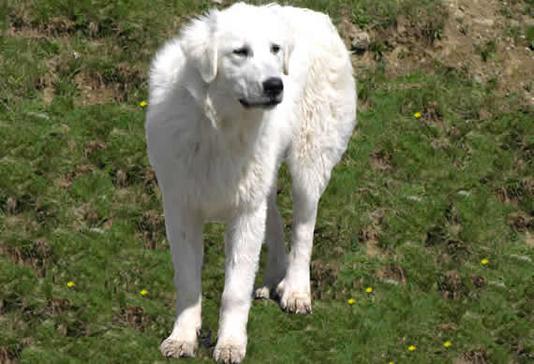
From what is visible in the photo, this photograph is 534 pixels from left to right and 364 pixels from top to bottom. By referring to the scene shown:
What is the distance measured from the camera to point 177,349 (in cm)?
842

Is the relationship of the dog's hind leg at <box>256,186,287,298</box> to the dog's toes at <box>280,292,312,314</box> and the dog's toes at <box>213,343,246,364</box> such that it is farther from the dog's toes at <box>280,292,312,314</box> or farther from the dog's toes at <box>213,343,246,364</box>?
the dog's toes at <box>213,343,246,364</box>

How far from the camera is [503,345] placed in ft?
32.3

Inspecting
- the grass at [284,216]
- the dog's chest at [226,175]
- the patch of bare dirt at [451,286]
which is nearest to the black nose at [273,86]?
the dog's chest at [226,175]

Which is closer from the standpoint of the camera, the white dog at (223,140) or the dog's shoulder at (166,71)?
the white dog at (223,140)

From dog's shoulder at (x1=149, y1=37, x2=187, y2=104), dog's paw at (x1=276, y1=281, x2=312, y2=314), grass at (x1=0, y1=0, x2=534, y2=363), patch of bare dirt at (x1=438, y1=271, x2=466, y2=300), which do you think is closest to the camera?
dog's shoulder at (x1=149, y1=37, x2=187, y2=104)

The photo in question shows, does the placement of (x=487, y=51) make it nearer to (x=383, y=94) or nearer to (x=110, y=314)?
(x=383, y=94)

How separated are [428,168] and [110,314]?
4.03 meters

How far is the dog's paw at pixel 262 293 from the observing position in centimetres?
976

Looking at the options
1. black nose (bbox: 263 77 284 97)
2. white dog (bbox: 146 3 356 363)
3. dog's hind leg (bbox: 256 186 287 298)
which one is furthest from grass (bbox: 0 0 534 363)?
black nose (bbox: 263 77 284 97)

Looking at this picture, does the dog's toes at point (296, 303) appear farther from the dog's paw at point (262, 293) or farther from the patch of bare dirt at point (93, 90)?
the patch of bare dirt at point (93, 90)

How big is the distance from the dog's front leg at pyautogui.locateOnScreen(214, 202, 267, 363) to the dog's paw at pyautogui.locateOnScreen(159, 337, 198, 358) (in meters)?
0.19

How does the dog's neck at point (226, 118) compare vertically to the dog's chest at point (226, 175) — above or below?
above

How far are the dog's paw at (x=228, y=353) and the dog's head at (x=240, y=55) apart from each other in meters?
1.79

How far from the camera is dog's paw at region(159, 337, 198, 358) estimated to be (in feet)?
27.6
